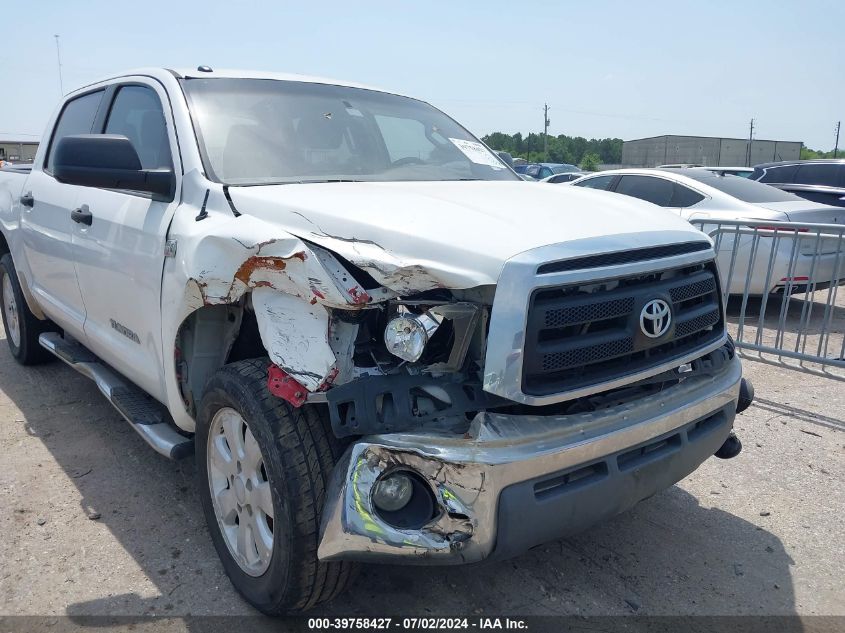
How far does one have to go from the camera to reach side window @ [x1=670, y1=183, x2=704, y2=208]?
26.4ft

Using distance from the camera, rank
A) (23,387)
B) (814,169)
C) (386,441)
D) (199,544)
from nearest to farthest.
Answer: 1. (386,441)
2. (199,544)
3. (23,387)
4. (814,169)

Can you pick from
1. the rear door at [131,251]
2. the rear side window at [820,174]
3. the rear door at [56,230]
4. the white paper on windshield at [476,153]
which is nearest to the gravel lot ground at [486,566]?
the rear door at [131,251]

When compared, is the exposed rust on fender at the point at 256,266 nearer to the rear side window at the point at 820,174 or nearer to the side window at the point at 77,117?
the side window at the point at 77,117

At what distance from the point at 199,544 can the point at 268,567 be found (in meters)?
0.76

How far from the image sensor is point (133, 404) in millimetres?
3461

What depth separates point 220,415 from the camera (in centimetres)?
264

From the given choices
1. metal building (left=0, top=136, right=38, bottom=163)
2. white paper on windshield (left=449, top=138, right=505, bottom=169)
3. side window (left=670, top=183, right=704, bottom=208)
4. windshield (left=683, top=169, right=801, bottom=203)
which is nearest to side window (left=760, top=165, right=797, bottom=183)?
windshield (left=683, top=169, right=801, bottom=203)

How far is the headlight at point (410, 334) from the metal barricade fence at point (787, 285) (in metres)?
3.54

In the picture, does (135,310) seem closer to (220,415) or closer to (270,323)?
(220,415)

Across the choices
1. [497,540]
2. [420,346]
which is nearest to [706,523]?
[497,540]

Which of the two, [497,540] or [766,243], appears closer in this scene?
[497,540]

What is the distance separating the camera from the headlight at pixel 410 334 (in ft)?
7.00

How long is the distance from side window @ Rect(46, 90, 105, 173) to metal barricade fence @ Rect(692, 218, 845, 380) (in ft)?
13.6

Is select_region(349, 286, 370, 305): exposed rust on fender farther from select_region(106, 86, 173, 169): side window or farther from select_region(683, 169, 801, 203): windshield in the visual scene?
select_region(683, 169, 801, 203): windshield
